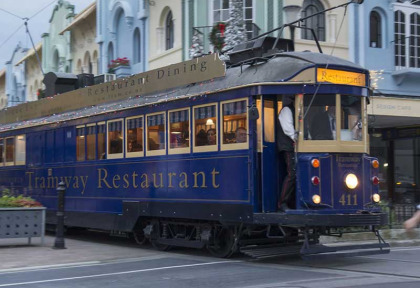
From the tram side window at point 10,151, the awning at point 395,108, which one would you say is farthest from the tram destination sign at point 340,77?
the tram side window at point 10,151

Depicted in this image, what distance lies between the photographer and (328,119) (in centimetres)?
1066

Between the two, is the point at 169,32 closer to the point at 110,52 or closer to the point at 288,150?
the point at 110,52

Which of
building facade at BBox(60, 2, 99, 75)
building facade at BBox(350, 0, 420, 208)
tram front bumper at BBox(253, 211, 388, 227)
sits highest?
building facade at BBox(60, 2, 99, 75)

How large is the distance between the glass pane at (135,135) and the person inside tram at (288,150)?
11.8 feet

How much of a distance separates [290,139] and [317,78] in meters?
1.14

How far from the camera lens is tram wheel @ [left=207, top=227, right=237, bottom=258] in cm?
1124

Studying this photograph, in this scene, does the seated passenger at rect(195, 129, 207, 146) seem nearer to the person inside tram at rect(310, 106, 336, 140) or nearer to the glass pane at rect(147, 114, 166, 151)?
the glass pane at rect(147, 114, 166, 151)

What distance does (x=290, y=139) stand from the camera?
10.5 m

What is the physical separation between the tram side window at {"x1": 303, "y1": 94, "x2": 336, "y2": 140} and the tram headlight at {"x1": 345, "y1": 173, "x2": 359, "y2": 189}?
0.71 m

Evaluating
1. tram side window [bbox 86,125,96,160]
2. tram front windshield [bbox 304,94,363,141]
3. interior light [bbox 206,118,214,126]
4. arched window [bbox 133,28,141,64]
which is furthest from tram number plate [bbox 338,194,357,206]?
arched window [bbox 133,28,141,64]

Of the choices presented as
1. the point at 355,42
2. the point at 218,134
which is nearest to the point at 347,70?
the point at 218,134

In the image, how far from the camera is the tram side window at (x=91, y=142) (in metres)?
14.5

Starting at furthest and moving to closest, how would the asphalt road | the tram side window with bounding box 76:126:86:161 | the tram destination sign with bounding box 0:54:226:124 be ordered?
the tram side window with bounding box 76:126:86:161, the tram destination sign with bounding box 0:54:226:124, the asphalt road

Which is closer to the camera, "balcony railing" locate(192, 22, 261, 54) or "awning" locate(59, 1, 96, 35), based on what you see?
"balcony railing" locate(192, 22, 261, 54)
